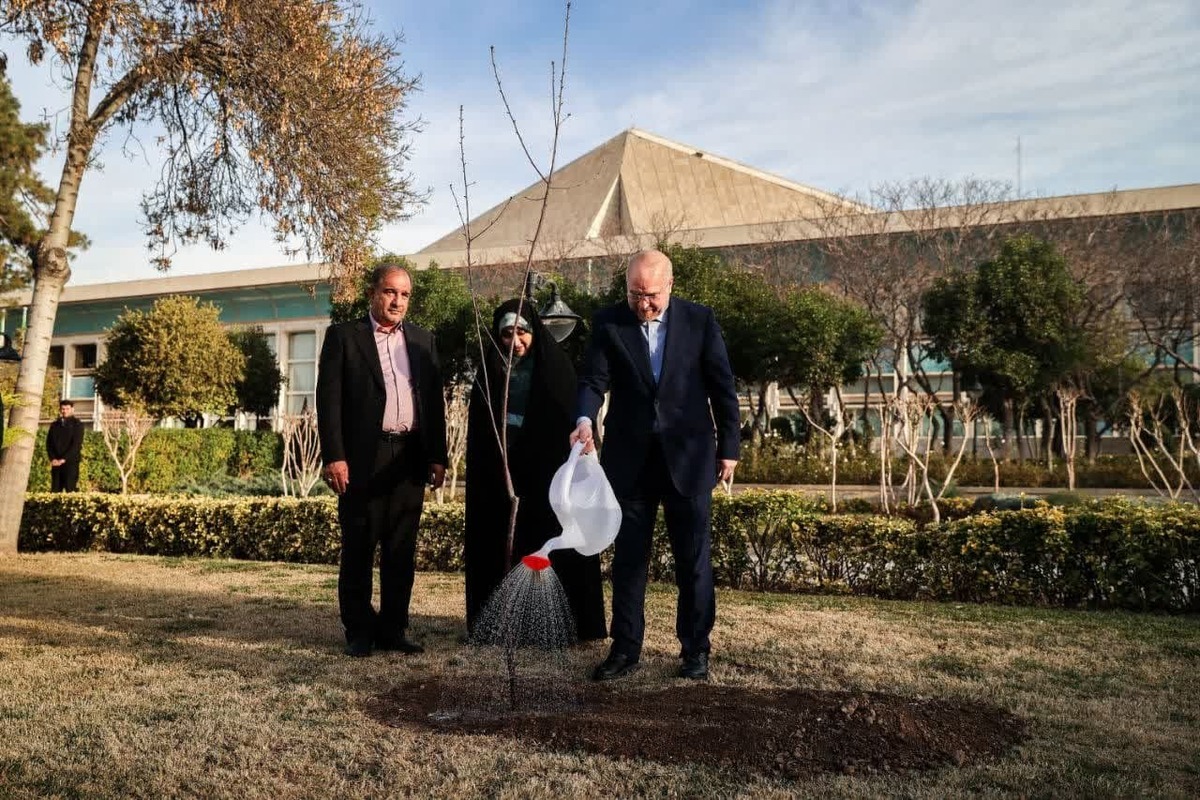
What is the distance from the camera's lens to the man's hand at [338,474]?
4.77 m

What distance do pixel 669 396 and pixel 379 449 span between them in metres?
1.47

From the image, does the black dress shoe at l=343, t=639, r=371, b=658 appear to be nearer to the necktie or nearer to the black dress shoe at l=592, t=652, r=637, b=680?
the black dress shoe at l=592, t=652, r=637, b=680

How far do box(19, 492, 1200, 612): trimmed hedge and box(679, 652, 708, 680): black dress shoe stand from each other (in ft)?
9.90

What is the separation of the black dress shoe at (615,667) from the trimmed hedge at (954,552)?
3.07 m

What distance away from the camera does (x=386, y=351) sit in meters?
5.05

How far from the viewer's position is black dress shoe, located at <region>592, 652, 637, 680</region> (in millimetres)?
4290

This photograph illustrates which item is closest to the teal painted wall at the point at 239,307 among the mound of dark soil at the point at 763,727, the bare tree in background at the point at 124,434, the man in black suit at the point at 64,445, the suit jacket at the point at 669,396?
the bare tree in background at the point at 124,434

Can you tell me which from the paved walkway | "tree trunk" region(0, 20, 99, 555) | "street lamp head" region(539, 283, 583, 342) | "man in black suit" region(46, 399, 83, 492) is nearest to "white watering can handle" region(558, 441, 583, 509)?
"street lamp head" region(539, 283, 583, 342)

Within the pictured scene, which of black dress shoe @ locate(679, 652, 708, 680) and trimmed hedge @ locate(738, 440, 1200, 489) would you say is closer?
black dress shoe @ locate(679, 652, 708, 680)

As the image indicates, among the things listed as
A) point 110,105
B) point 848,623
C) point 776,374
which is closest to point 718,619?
point 848,623

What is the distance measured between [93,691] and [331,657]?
1039 millimetres

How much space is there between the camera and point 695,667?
4297 millimetres

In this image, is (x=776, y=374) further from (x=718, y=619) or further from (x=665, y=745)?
(x=665, y=745)

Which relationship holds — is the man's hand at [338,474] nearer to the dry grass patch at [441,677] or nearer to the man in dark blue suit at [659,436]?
the dry grass patch at [441,677]
